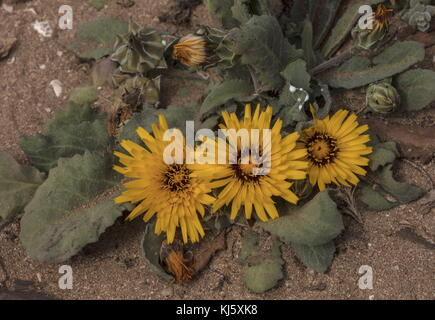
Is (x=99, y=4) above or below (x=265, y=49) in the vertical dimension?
above

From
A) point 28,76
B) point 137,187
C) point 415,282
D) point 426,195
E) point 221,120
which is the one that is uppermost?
point 28,76

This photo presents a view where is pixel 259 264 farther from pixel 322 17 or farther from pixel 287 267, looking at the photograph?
pixel 322 17

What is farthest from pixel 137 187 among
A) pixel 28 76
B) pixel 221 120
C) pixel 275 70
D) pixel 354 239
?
pixel 28 76

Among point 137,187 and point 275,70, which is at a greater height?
point 275,70

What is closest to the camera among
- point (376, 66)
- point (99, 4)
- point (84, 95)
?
point (376, 66)

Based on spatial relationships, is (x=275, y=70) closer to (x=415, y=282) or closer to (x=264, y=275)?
(x=264, y=275)

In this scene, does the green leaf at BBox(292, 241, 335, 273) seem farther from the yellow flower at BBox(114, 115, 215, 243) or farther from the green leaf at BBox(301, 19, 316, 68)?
the green leaf at BBox(301, 19, 316, 68)

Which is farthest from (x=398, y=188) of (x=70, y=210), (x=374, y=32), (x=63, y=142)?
(x=63, y=142)

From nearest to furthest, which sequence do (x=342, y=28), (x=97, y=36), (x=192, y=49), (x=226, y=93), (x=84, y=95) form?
1. (x=192, y=49)
2. (x=226, y=93)
3. (x=342, y=28)
4. (x=84, y=95)
5. (x=97, y=36)
